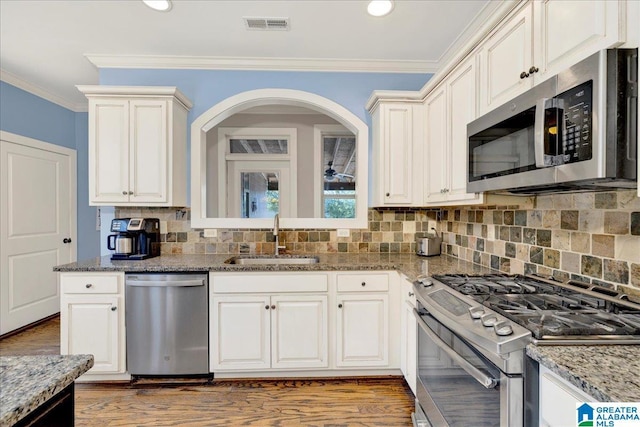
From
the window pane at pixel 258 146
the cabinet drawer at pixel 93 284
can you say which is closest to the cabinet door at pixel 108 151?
the cabinet drawer at pixel 93 284

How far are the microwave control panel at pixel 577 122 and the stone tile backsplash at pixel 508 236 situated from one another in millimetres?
477

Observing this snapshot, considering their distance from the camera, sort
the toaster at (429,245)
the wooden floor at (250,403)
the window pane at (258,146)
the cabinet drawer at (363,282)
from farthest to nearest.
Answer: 1. the window pane at (258,146)
2. the toaster at (429,245)
3. the cabinet drawer at (363,282)
4. the wooden floor at (250,403)

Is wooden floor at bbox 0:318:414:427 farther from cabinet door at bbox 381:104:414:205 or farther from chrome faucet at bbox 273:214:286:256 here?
cabinet door at bbox 381:104:414:205

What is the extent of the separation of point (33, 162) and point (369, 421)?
431 centimetres

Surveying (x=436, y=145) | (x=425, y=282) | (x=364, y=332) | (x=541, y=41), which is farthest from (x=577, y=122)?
(x=364, y=332)

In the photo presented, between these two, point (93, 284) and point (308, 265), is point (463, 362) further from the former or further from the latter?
point (93, 284)

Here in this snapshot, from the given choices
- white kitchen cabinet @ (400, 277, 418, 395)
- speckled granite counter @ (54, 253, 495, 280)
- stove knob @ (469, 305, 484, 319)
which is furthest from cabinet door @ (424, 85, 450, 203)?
stove knob @ (469, 305, 484, 319)

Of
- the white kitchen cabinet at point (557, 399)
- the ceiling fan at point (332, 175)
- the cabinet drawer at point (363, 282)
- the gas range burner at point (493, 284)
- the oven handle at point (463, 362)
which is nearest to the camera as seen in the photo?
the white kitchen cabinet at point (557, 399)

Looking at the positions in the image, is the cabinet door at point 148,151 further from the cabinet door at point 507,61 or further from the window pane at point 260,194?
the cabinet door at point 507,61

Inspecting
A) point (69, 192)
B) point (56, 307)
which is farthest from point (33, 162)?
point (56, 307)

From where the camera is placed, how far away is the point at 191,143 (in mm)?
2896

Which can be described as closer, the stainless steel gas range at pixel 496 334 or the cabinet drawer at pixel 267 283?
the stainless steel gas range at pixel 496 334

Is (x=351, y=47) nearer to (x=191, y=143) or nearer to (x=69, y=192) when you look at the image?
(x=191, y=143)
